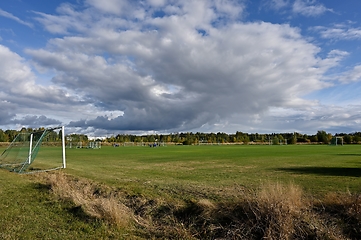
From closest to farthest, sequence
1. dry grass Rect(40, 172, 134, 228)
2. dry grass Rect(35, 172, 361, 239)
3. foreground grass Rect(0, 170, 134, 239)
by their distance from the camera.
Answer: dry grass Rect(35, 172, 361, 239), foreground grass Rect(0, 170, 134, 239), dry grass Rect(40, 172, 134, 228)

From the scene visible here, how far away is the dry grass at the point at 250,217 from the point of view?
7258mm

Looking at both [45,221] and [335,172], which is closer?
[45,221]

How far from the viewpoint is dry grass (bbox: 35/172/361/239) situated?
23.8 ft

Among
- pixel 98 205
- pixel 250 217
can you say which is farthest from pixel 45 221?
pixel 250 217

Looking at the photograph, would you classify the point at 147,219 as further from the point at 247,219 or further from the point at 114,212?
the point at 247,219

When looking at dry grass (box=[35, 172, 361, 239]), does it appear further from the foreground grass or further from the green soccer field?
the green soccer field

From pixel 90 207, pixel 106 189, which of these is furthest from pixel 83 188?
pixel 90 207

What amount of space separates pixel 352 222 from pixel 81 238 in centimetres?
688

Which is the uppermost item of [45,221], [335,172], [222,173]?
[335,172]

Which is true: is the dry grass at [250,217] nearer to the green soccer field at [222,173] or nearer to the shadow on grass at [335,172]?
the green soccer field at [222,173]

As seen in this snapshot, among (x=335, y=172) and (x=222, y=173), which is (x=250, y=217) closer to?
(x=222, y=173)

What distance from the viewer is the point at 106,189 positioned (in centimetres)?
1425

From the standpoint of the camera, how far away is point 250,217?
8180 mm

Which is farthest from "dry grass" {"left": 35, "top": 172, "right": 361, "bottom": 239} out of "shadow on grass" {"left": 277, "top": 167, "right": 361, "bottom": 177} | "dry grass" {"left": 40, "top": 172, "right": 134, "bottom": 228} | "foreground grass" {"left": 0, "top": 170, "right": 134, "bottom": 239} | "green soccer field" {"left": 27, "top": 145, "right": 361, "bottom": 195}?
"shadow on grass" {"left": 277, "top": 167, "right": 361, "bottom": 177}
